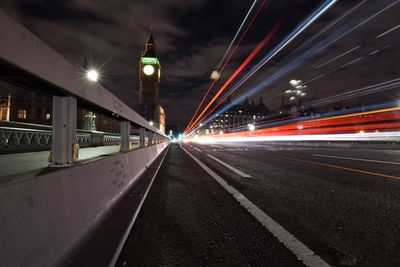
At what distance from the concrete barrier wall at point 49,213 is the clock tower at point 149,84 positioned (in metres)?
175

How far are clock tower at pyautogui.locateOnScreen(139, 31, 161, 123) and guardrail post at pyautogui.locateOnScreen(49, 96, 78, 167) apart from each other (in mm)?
174764

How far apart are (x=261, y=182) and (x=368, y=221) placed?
317 cm

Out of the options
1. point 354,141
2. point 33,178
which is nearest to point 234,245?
point 33,178

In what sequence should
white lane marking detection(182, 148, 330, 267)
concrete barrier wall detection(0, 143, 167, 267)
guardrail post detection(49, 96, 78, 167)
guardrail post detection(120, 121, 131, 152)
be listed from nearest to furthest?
1. concrete barrier wall detection(0, 143, 167, 267)
2. white lane marking detection(182, 148, 330, 267)
3. guardrail post detection(49, 96, 78, 167)
4. guardrail post detection(120, 121, 131, 152)

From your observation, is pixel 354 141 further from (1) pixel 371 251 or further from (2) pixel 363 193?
(1) pixel 371 251

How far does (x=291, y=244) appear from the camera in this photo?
9.32 feet

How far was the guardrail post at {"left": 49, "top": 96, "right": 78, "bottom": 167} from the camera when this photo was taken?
10.4 feet

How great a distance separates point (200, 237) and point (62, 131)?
2.20 metres

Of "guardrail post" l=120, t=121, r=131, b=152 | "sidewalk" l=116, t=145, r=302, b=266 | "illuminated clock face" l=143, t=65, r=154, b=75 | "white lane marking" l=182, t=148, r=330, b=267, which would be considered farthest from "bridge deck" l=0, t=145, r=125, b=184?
"illuminated clock face" l=143, t=65, r=154, b=75

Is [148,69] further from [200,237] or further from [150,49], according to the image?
[200,237]

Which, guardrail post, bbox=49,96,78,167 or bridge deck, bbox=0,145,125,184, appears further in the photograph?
guardrail post, bbox=49,96,78,167

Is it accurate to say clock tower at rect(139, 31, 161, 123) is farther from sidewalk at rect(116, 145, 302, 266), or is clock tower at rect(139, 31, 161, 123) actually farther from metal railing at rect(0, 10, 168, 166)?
metal railing at rect(0, 10, 168, 166)

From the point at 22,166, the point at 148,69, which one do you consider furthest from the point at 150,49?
the point at 22,166

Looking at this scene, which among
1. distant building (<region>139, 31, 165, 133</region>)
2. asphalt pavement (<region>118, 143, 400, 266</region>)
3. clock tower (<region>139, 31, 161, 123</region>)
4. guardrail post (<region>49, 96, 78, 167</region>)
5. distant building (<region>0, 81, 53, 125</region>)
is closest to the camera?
asphalt pavement (<region>118, 143, 400, 266</region>)
